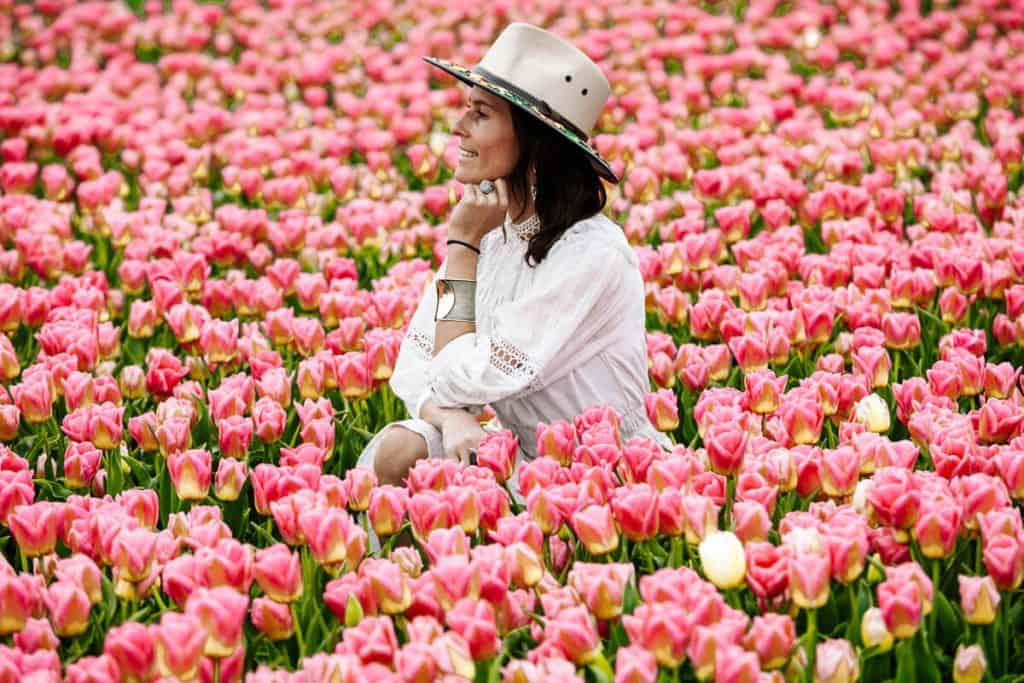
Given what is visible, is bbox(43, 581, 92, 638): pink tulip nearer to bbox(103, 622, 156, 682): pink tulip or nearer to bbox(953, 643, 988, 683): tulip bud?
Result: bbox(103, 622, 156, 682): pink tulip

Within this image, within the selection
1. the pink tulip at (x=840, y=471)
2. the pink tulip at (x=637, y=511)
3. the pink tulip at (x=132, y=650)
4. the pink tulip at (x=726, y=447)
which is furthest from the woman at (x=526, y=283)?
the pink tulip at (x=132, y=650)

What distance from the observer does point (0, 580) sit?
7.91 ft

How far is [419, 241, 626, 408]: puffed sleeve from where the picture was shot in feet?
→ 11.0

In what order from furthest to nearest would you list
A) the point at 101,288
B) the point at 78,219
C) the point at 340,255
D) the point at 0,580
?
the point at 78,219, the point at 340,255, the point at 101,288, the point at 0,580

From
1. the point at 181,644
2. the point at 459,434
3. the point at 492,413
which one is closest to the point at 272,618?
the point at 181,644

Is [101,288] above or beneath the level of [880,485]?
beneath

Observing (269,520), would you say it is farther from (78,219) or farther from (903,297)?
(78,219)

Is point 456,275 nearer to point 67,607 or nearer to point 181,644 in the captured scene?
point 67,607

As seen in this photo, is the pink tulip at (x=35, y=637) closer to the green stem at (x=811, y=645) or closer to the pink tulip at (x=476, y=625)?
the pink tulip at (x=476, y=625)

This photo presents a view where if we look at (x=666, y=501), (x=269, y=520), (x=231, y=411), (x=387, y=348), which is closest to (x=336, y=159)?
(x=387, y=348)

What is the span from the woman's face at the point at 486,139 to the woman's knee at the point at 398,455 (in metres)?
0.72

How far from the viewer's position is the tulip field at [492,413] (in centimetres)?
240

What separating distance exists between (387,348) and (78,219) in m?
2.72

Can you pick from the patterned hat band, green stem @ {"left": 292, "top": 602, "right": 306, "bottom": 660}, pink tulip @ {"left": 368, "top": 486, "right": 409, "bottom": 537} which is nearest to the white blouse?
the patterned hat band
